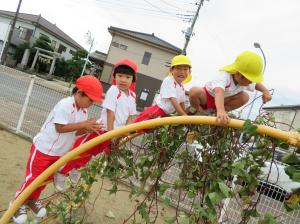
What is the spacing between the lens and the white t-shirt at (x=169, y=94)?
3500 mm

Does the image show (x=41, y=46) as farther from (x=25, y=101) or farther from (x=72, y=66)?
(x=25, y=101)

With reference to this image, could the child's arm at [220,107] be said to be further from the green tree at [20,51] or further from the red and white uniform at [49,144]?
the green tree at [20,51]

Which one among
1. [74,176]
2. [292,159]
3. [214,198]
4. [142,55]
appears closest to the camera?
[214,198]

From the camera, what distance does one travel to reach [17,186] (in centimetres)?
488

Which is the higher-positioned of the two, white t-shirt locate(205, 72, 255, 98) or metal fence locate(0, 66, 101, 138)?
white t-shirt locate(205, 72, 255, 98)

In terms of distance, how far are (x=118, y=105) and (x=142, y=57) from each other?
2828 centimetres

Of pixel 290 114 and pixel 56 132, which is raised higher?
pixel 290 114

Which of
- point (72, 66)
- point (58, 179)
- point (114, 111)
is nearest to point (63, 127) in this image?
point (114, 111)

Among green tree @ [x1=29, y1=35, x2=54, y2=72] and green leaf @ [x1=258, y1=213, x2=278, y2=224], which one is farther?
green tree @ [x1=29, y1=35, x2=54, y2=72]

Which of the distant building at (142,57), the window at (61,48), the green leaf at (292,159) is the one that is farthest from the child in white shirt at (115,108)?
the window at (61,48)

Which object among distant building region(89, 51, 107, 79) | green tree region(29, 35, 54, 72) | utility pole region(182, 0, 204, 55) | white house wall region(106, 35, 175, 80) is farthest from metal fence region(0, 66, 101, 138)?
green tree region(29, 35, 54, 72)

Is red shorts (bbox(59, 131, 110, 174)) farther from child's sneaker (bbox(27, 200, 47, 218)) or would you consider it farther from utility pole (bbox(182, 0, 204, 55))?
utility pole (bbox(182, 0, 204, 55))

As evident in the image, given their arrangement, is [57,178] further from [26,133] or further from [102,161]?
[26,133]

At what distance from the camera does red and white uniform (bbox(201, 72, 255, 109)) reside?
2903 millimetres
